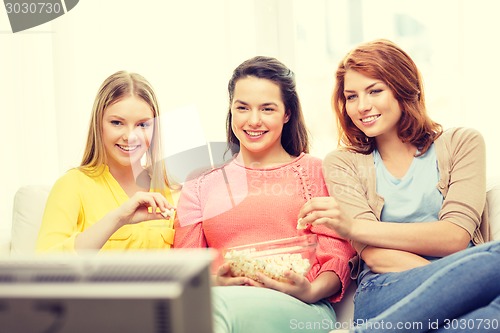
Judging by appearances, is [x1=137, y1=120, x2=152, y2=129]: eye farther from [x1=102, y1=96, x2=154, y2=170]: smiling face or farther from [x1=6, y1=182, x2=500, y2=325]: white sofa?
[x1=6, y1=182, x2=500, y2=325]: white sofa

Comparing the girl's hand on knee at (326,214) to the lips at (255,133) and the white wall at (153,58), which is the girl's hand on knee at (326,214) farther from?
the white wall at (153,58)

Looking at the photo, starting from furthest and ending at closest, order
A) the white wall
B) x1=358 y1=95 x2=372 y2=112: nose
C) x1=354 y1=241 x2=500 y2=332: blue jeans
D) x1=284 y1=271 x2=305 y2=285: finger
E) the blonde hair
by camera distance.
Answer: the white wall
the blonde hair
x1=358 y1=95 x2=372 y2=112: nose
x1=284 y1=271 x2=305 y2=285: finger
x1=354 y1=241 x2=500 y2=332: blue jeans

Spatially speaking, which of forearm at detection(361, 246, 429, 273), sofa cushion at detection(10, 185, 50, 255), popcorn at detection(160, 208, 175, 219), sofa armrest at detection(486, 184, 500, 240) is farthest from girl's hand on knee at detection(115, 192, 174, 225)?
sofa armrest at detection(486, 184, 500, 240)

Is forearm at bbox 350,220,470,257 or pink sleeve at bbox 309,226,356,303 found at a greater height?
forearm at bbox 350,220,470,257

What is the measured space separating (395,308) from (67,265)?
0.97 metres

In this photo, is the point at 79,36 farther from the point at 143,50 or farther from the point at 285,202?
the point at 285,202

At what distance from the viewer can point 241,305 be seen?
159cm

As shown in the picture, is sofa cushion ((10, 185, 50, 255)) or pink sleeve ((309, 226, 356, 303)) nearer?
pink sleeve ((309, 226, 356, 303))

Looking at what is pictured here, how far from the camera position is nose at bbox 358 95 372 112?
1920 mm

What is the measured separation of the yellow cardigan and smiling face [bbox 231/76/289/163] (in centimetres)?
35

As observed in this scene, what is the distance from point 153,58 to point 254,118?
1.06 metres

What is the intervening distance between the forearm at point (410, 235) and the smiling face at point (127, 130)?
2.24ft

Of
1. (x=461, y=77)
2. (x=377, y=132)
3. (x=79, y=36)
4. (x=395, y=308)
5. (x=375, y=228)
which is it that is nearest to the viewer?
(x=395, y=308)

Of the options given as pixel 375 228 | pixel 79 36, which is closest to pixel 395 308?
pixel 375 228
